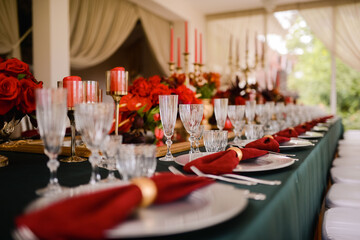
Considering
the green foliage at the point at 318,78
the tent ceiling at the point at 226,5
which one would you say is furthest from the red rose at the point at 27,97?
the green foliage at the point at 318,78

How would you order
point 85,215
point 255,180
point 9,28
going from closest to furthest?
point 85,215, point 255,180, point 9,28

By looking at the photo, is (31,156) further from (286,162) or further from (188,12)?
(188,12)

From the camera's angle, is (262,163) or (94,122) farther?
(262,163)

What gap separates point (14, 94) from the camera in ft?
3.11

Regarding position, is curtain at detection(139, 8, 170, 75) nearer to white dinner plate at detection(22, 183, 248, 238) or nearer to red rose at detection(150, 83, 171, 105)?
red rose at detection(150, 83, 171, 105)

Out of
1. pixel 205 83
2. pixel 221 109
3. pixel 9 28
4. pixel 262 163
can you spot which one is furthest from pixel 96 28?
pixel 262 163

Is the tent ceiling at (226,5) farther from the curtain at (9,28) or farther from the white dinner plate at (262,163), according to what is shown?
the white dinner plate at (262,163)

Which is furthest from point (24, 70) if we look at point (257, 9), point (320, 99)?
point (320, 99)

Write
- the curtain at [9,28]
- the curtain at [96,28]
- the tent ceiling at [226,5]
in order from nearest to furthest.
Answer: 1. the curtain at [9,28]
2. the curtain at [96,28]
3. the tent ceiling at [226,5]

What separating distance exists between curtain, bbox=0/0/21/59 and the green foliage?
663cm

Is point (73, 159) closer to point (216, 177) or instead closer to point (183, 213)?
point (216, 177)

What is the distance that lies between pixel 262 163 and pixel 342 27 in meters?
5.97

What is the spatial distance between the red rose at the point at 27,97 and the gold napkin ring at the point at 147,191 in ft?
2.08

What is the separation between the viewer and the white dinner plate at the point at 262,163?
0.82m
